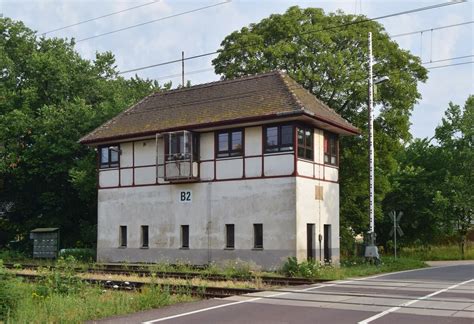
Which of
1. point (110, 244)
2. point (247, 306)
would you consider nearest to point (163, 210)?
point (110, 244)

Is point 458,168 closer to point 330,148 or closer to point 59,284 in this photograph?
point 330,148

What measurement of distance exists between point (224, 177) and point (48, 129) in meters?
14.7

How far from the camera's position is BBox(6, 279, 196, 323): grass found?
12055 millimetres

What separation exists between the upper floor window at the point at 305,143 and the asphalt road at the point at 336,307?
7.73 metres

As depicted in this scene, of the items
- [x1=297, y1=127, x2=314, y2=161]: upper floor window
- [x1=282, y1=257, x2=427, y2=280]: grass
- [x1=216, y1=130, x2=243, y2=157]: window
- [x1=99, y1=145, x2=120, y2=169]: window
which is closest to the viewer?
[x1=282, y1=257, x2=427, y2=280]: grass

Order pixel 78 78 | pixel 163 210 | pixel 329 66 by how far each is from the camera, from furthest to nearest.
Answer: pixel 78 78
pixel 329 66
pixel 163 210

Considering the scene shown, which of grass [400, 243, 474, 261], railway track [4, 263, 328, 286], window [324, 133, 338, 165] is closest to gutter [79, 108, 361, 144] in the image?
window [324, 133, 338, 165]

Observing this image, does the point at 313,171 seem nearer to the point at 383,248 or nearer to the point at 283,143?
the point at 283,143

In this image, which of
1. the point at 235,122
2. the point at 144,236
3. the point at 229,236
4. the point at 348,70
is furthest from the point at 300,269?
the point at 348,70

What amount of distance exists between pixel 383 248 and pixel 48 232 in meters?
24.4

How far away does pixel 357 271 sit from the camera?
23.4m

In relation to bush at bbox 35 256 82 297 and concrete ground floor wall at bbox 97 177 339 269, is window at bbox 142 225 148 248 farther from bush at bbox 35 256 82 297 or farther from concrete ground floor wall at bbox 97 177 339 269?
bush at bbox 35 256 82 297

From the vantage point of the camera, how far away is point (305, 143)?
25.5 metres

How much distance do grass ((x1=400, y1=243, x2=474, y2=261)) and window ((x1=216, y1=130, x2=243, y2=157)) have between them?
62.1ft
